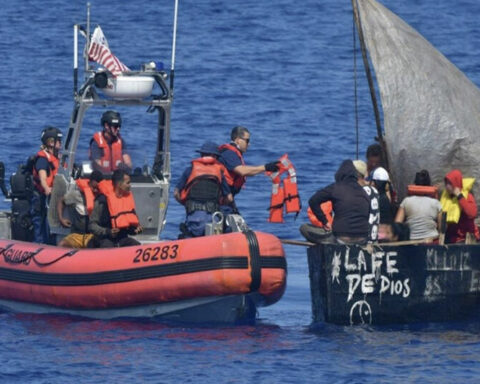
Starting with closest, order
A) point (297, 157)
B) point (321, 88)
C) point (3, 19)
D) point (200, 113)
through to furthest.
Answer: point (297, 157) < point (200, 113) < point (321, 88) < point (3, 19)

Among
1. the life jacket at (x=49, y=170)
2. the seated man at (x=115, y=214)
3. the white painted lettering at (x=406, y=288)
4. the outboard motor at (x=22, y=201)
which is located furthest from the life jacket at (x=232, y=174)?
the outboard motor at (x=22, y=201)

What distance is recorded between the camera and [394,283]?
17.1m

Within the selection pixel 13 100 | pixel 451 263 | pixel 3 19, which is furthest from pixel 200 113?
pixel 451 263

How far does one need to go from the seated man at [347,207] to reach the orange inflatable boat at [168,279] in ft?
2.23

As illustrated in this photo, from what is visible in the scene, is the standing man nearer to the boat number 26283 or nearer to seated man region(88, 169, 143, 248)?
seated man region(88, 169, 143, 248)

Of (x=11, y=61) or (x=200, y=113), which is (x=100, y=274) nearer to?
(x=200, y=113)

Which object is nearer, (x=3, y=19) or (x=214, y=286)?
(x=214, y=286)

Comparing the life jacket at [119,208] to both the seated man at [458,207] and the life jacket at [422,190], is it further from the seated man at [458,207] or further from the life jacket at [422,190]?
the seated man at [458,207]

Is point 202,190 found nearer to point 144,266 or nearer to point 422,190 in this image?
point 144,266

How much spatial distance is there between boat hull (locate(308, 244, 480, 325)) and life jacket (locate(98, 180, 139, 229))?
2215 mm

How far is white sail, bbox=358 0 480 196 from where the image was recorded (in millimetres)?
18391

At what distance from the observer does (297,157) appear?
31.9 meters

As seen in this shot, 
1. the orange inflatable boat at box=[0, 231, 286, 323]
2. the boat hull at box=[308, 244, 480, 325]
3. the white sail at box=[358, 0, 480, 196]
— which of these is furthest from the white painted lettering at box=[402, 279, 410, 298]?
the white sail at box=[358, 0, 480, 196]

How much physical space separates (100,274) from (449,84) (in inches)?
193
